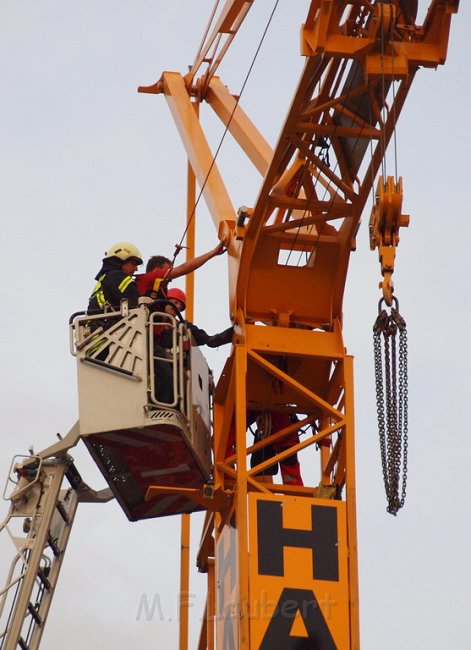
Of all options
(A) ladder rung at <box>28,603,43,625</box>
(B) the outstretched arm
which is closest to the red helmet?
(B) the outstretched arm

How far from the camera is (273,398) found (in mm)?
21656

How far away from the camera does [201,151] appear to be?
2409 centimetres

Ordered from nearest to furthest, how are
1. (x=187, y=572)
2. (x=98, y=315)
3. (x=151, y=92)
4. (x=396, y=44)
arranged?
(x=396, y=44) → (x=98, y=315) → (x=187, y=572) → (x=151, y=92)

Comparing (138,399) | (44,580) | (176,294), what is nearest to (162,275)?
(176,294)

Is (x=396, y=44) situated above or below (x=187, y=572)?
above

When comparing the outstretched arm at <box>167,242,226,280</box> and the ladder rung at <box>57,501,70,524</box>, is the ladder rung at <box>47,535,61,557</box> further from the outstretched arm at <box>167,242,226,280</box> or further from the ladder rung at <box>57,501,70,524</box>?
the outstretched arm at <box>167,242,226,280</box>

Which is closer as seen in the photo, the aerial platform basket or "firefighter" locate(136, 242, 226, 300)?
the aerial platform basket

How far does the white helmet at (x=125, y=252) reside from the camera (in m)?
21.5

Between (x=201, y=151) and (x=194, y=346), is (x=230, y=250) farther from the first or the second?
(x=201, y=151)

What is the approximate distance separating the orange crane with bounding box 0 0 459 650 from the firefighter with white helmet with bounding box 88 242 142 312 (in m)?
0.34

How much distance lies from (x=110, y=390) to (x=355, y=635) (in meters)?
4.00

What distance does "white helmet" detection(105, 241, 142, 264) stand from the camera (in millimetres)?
21547

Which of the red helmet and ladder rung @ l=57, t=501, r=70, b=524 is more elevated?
the red helmet

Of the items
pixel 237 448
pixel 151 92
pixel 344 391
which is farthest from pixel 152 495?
pixel 151 92
